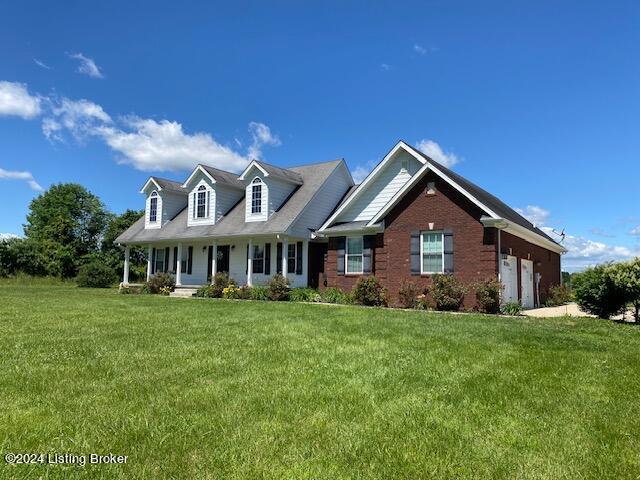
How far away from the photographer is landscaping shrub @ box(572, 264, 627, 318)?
14.3 meters

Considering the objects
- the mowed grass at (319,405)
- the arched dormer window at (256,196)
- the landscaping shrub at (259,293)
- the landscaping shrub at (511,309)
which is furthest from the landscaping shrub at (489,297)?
the arched dormer window at (256,196)

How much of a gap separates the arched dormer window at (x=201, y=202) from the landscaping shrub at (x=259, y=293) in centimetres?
724

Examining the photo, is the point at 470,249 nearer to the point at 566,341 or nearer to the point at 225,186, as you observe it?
the point at 566,341

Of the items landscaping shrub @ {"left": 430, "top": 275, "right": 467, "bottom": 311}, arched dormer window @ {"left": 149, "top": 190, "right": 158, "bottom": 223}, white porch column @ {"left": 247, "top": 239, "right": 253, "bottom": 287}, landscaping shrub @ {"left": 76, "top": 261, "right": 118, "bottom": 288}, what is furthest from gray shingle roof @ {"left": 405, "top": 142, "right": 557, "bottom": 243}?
landscaping shrub @ {"left": 76, "top": 261, "right": 118, "bottom": 288}

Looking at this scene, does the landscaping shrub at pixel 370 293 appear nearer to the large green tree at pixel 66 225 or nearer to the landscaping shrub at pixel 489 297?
the landscaping shrub at pixel 489 297

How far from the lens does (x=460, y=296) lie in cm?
1703

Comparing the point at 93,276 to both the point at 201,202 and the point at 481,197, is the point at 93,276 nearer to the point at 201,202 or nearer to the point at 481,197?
the point at 201,202

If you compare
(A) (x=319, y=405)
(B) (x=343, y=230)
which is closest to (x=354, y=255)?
(B) (x=343, y=230)

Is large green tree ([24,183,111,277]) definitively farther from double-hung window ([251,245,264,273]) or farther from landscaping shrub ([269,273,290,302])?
landscaping shrub ([269,273,290,302])

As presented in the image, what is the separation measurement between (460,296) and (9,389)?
47.4 ft

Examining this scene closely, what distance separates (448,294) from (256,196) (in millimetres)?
12766

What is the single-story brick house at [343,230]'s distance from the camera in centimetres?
1808

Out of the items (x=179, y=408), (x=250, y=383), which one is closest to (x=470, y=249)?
(x=250, y=383)

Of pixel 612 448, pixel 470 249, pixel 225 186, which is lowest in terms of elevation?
pixel 612 448
